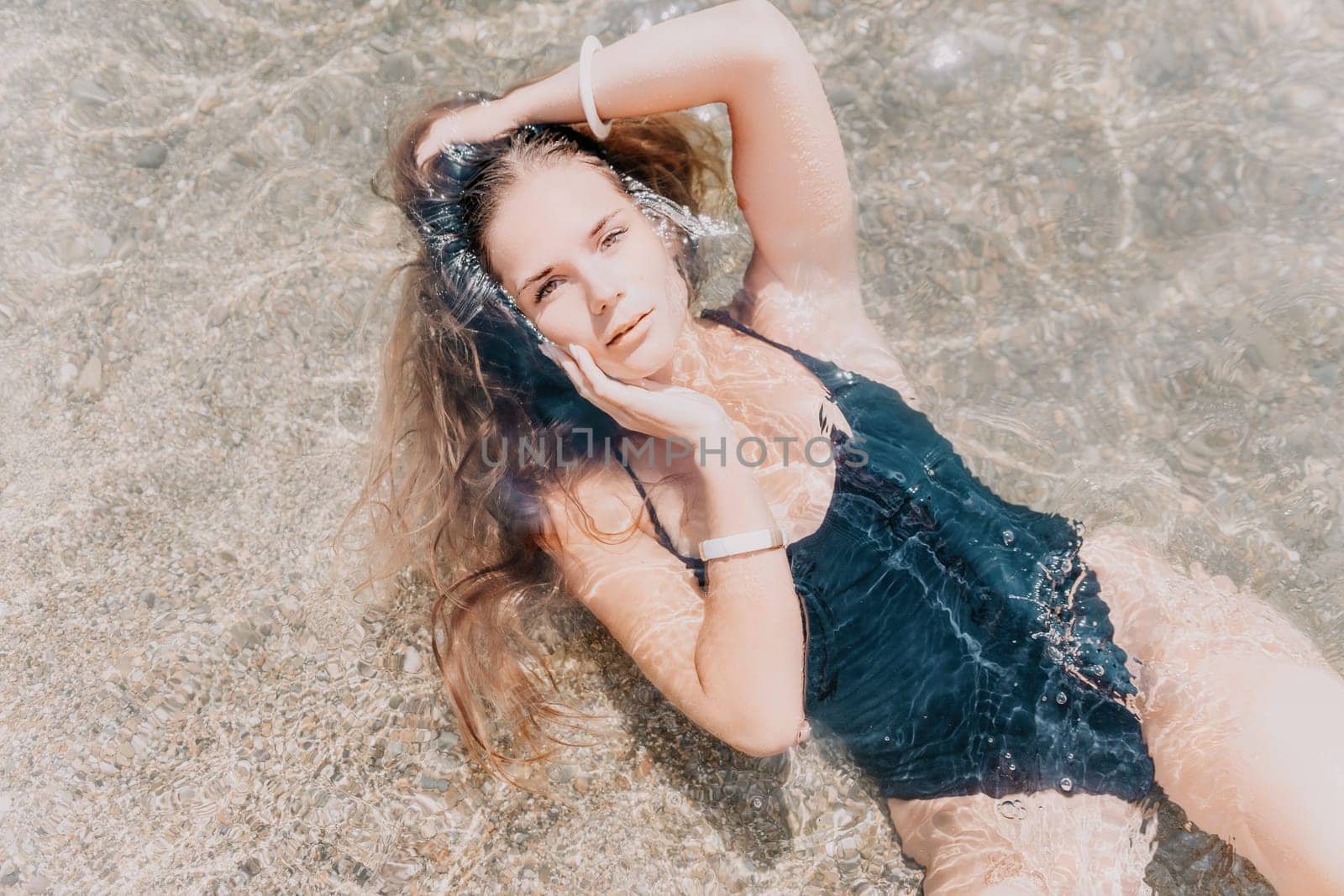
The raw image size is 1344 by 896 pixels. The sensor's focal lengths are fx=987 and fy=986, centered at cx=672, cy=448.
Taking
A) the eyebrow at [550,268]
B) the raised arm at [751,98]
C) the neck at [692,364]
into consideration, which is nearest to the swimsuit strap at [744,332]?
the neck at [692,364]

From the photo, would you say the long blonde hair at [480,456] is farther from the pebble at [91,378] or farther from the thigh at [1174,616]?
the thigh at [1174,616]

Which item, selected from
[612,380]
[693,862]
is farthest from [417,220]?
[693,862]

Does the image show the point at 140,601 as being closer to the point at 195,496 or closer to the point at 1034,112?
the point at 195,496

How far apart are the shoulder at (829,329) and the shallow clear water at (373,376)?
57 centimetres

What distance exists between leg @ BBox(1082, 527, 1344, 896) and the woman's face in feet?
4.39

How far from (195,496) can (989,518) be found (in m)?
2.48

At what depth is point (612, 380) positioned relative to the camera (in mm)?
2428

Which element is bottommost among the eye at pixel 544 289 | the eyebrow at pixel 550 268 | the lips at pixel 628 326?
the lips at pixel 628 326

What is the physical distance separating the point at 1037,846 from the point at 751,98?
2.06 meters

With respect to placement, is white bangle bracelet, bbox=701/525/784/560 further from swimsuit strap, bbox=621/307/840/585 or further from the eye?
Answer: the eye

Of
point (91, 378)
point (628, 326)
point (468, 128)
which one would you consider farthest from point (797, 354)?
point (91, 378)

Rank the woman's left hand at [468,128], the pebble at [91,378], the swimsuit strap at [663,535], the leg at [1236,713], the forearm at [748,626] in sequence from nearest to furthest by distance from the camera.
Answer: the leg at [1236,713] → the forearm at [748,626] → the swimsuit strap at [663,535] → the woman's left hand at [468,128] → the pebble at [91,378]

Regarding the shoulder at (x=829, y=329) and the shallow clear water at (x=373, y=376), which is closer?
the shallow clear water at (x=373, y=376)

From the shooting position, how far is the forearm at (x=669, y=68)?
261cm
